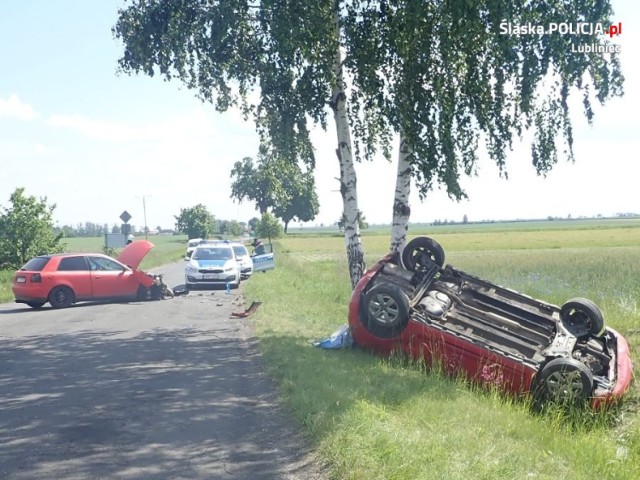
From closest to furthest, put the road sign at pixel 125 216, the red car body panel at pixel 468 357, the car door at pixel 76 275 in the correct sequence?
1. the red car body panel at pixel 468 357
2. the car door at pixel 76 275
3. the road sign at pixel 125 216

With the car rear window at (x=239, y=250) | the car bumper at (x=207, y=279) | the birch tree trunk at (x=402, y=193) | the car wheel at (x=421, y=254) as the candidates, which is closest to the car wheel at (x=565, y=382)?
the car wheel at (x=421, y=254)

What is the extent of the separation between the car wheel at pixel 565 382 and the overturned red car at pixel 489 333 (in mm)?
10

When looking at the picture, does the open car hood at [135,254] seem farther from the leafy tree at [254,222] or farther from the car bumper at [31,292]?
the leafy tree at [254,222]

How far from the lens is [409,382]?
8.12m

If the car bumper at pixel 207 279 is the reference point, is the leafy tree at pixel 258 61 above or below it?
above

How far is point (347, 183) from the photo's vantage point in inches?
503

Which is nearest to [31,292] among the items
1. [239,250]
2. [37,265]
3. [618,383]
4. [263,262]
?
[37,265]

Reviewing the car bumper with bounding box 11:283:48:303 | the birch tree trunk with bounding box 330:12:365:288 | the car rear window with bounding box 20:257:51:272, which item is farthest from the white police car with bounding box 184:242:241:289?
the birch tree trunk with bounding box 330:12:365:288

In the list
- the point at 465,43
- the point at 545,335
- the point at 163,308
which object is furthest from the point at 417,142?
the point at 163,308

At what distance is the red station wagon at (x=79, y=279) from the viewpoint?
1916 cm

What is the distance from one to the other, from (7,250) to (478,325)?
97.5 feet

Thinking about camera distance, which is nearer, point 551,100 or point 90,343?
point 551,100

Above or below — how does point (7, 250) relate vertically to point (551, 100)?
below

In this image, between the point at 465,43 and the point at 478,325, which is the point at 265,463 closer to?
the point at 478,325
